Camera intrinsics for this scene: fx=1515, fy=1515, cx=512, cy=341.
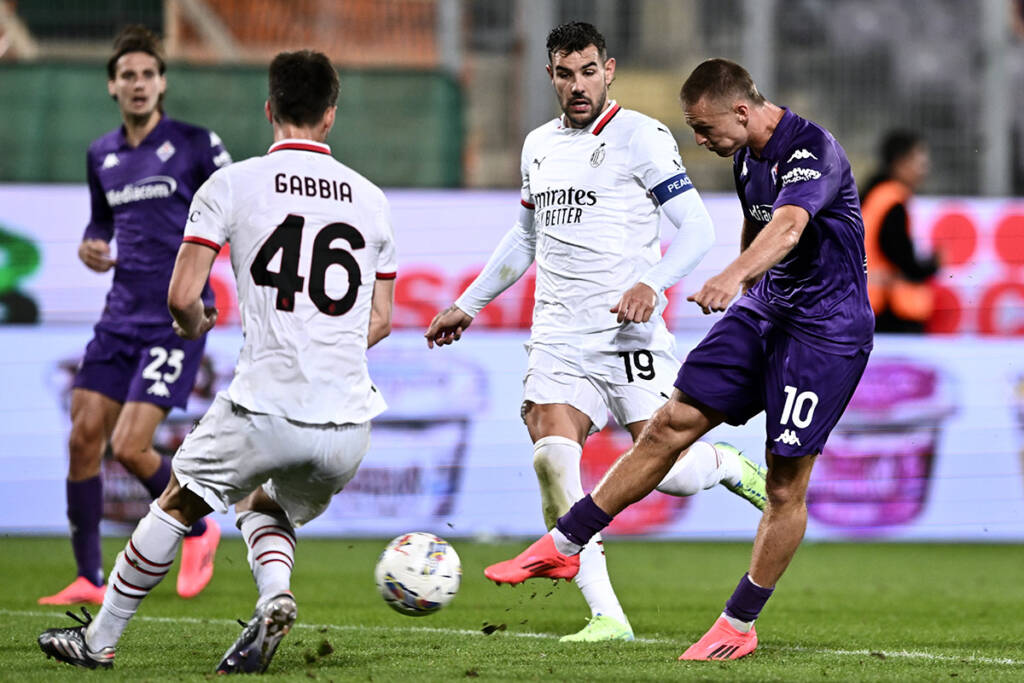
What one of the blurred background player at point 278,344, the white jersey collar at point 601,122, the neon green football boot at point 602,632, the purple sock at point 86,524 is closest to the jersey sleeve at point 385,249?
the blurred background player at point 278,344

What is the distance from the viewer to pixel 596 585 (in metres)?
6.11

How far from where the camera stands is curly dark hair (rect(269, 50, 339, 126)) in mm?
4855

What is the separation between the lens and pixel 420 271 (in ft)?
39.5

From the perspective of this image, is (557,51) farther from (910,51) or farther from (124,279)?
(910,51)

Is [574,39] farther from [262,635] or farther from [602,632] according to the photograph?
[262,635]

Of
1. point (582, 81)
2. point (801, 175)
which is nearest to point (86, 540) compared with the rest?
point (582, 81)

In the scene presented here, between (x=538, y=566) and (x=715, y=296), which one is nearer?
(x=715, y=296)

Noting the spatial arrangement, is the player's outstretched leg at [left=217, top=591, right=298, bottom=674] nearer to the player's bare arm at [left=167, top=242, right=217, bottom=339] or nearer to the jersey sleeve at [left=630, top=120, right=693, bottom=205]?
the player's bare arm at [left=167, top=242, right=217, bottom=339]

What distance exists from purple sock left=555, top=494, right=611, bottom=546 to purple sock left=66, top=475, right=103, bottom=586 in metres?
3.16

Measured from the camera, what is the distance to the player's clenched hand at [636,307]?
5355mm

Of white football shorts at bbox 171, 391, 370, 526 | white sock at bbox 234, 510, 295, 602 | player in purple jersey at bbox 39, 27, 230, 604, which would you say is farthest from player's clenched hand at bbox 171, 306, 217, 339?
player in purple jersey at bbox 39, 27, 230, 604

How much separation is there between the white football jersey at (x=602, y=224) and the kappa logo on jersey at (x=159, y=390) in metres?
2.12

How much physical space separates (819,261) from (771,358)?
0.39 metres

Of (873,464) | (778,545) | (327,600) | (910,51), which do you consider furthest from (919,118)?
(778,545)
